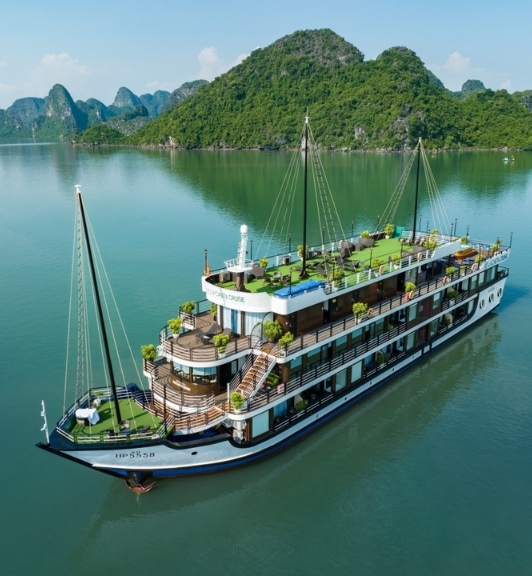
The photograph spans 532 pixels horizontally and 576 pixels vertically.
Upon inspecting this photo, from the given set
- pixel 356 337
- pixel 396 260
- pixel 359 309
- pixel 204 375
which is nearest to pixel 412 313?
pixel 396 260

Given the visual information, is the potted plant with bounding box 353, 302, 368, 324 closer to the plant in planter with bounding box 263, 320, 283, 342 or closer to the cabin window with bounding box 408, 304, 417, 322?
the plant in planter with bounding box 263, 320, 283, 342

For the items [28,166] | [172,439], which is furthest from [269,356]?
[28,166]

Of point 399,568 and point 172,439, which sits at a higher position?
point 172,439

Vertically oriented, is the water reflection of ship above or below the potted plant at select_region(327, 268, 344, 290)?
below

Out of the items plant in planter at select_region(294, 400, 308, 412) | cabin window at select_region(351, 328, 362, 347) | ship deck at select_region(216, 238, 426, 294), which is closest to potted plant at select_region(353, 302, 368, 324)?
cabin window at select_region(351, 328, 362, 347)

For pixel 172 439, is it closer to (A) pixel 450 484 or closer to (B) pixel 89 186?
(A) pixel 450 484

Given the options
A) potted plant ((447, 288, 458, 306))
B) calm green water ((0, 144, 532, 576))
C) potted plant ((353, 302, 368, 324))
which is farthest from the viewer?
potted plant ((447, 288, 458, 306))

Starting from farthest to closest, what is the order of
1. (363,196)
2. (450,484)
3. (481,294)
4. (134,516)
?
(363,196) < (481,294) < (450,484) < (134,516)
